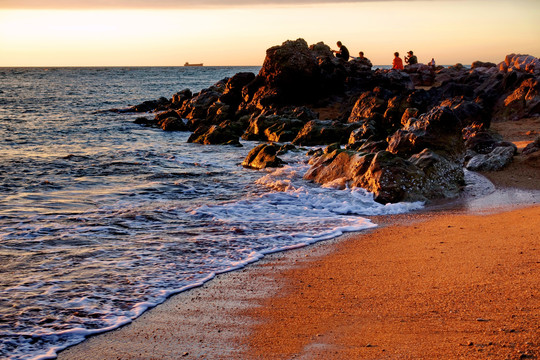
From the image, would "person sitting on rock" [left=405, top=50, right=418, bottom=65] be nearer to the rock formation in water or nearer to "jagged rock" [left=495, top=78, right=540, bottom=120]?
the rock formation in water

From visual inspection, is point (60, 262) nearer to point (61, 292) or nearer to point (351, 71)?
point (61, 292)

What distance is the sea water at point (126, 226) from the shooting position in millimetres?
4559

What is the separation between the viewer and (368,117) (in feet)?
61.7

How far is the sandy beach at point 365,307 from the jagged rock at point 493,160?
4.74m

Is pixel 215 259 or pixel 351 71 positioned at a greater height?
pixel 351 71

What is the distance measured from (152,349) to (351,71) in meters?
24.2

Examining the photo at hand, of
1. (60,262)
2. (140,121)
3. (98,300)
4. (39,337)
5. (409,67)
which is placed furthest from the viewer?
(409,67)

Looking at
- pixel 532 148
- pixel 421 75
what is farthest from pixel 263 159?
pixel 421 75

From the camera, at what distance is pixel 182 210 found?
8.62 meters

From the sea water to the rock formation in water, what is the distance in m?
0.71

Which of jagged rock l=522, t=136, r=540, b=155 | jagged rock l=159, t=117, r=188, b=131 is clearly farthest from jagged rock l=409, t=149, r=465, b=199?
jagged rock l=159, t=117, r=188, b=131

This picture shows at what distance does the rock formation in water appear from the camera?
31.4 ft

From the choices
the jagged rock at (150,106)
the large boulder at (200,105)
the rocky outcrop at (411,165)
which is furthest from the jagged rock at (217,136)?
the jagged rock at (150,106)

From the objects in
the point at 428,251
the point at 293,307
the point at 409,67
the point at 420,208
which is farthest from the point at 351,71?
the point at 293,307
